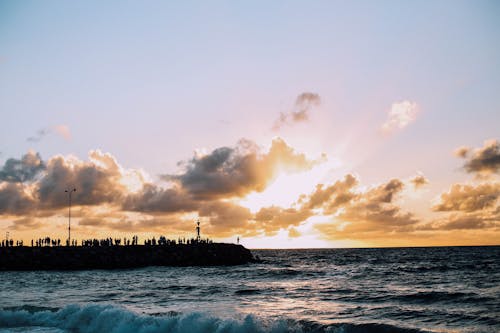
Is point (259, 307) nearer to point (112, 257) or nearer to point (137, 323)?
point (137, 323)

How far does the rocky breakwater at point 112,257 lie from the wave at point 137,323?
49634 millimetres

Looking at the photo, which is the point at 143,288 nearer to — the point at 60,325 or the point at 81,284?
the point at 81,284

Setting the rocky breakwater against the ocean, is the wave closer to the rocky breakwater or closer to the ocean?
the ocean

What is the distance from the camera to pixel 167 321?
862 inches

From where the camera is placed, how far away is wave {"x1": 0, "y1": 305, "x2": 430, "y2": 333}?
67.6ft

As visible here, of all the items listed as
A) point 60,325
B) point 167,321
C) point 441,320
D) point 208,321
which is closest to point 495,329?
point 441,320

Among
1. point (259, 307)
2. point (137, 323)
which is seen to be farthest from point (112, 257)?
point (137, 323)

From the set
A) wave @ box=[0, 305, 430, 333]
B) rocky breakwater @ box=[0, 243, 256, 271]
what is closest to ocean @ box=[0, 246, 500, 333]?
wave @ box=[0, 305, 430, 333]

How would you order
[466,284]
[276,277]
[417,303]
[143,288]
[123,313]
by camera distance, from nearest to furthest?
[123,313] → [417,303] → [466,284] → [143,288] → [276,277]

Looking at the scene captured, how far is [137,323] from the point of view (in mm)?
22438

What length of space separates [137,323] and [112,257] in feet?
187

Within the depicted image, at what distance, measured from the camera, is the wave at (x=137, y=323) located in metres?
20.6

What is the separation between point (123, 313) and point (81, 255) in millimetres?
56016

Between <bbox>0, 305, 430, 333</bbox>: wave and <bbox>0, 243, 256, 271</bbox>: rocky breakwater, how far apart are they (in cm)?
4963
